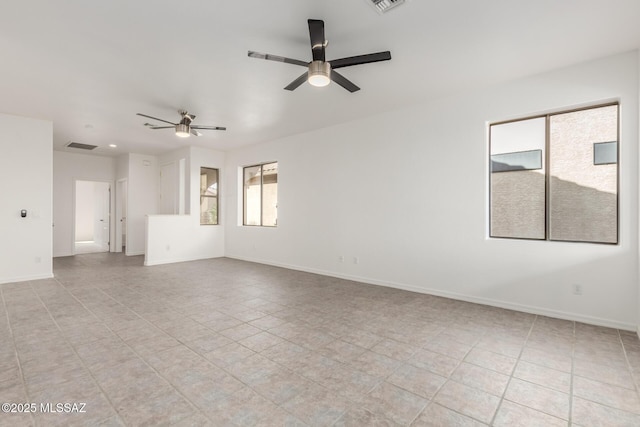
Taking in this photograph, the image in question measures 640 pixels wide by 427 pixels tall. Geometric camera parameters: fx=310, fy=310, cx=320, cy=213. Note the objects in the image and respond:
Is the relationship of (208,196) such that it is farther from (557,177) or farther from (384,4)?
(557,177)

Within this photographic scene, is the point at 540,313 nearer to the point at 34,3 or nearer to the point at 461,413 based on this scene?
the point at 461,413

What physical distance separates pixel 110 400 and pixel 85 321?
1878 mm

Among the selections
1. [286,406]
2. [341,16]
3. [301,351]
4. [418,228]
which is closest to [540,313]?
[418,228]

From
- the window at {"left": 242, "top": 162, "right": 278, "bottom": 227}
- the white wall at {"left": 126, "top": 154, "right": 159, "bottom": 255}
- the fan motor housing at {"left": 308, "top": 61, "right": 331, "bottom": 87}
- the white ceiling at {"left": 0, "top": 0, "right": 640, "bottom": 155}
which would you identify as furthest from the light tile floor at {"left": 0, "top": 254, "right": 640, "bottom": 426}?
the white wall at {"left": 126, "top": 154, "right": 159, "bottom": 255}

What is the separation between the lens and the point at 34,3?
247cm

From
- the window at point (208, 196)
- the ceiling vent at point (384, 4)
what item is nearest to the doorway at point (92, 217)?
the window at point (208, 196)

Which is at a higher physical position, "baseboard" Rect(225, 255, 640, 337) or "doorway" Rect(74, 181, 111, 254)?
"doorway" Rect(74, 181, 111, 254)

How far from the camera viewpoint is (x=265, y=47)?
3.13 metres

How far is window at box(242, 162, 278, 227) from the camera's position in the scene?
739 centimetres

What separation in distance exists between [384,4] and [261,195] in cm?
573

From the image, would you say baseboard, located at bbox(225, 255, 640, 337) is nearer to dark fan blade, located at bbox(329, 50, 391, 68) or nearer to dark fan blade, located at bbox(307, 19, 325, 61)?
dark fan blade, located at bbox(329, 50, 391, 68)

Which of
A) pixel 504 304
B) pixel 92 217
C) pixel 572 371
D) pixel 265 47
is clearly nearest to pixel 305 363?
pixel 572 371

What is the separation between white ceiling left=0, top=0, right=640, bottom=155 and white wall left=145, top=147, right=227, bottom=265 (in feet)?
9.32

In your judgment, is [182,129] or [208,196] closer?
[182,129]
